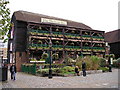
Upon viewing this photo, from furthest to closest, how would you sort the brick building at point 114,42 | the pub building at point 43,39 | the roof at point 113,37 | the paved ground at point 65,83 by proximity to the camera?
the roof at point 113,37 < the brick building at point 114,42 < the pub building at point 43,39 < the paved ground at point 65,83

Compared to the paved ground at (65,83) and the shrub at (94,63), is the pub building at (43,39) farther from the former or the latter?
the paved ground at (65,83)

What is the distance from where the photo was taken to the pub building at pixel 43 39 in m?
35.6

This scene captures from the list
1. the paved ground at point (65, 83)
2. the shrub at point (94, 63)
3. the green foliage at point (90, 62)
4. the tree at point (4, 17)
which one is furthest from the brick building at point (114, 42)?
the tree at point (4, 17)

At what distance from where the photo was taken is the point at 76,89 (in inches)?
461

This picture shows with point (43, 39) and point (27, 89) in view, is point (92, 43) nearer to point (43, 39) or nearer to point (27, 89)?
point (43, 39)

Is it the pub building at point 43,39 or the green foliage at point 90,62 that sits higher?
the pub building at point 43,39

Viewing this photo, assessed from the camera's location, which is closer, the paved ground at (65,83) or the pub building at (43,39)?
the paved ground at (65,83)

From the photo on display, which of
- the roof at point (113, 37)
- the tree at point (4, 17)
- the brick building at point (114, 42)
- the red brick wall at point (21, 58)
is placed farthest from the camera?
the roof at point (113, 37)

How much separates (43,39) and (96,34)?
16715mm

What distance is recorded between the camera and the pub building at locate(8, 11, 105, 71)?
35562 mm

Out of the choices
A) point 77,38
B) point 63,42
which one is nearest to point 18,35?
point 63,42

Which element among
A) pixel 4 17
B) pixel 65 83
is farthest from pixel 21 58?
pixel 4 17

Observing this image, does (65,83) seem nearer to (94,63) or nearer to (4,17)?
(4,17)

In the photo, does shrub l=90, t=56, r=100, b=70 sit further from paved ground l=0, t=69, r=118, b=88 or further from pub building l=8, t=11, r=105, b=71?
pub building l=8, t=11, r=105, b=71
